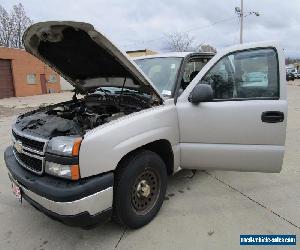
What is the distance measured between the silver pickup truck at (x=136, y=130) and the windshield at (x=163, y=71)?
0.02 metres

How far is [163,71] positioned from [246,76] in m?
1.06

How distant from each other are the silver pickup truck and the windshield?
18 mm

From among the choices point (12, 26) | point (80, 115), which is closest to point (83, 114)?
point (80, 115)

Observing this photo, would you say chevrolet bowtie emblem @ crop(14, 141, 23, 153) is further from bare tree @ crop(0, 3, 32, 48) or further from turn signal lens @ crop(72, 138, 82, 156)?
bare tree @ crop(0, 3, 32, 48)

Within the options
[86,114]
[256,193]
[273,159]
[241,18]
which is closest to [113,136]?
[86,114]

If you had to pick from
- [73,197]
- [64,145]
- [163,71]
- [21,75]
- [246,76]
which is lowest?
[73,197]

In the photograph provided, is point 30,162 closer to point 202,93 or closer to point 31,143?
point 31,143

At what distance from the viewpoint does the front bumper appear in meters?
2.47

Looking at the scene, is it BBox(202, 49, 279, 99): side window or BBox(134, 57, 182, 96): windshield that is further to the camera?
BBox(134, 57, 182, 96): windshield

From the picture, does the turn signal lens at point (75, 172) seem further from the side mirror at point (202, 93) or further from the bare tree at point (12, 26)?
the bare tree at point (12, 26)

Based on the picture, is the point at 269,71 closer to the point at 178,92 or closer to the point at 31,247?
the point at 178,92

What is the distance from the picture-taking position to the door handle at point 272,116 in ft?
10.5

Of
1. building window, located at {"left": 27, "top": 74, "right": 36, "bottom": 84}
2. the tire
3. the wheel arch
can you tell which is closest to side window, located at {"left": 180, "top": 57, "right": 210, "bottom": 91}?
the wheel arch

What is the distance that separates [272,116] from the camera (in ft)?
10.5
